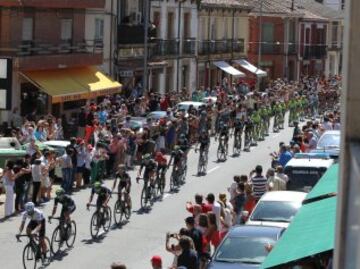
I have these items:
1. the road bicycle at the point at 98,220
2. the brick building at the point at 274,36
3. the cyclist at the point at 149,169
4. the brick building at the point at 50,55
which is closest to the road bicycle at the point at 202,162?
the cyclist at the point at 149,169

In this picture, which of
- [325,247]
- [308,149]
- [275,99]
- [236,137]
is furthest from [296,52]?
[325,247]

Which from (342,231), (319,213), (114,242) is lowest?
(114,242)

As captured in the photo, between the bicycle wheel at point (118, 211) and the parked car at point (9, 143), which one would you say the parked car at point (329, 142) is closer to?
the bicycle wheel at point (118, 211)

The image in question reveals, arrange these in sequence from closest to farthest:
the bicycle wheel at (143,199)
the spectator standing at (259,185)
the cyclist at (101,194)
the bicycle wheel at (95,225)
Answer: the cyclist at (101,194), the bicycle wheel at (95,225), the spectator standing at (259,185), the bicycle wheel at (143,199)

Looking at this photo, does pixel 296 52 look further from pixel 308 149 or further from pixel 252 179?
pixel 252 179

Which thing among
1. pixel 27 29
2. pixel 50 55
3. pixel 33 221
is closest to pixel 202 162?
pixel 50 55

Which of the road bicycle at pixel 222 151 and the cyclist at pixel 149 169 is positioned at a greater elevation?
the cyclist at pixel 149 169

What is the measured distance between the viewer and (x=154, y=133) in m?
31.6

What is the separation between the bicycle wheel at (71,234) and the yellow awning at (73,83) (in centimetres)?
1636

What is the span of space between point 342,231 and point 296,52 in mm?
69807

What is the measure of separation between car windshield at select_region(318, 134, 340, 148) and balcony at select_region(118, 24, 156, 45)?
60.2 feet

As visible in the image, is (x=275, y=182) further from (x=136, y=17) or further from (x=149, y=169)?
(x=136, y=17)

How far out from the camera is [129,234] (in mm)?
20031

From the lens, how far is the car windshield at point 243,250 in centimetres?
Result: 1488
